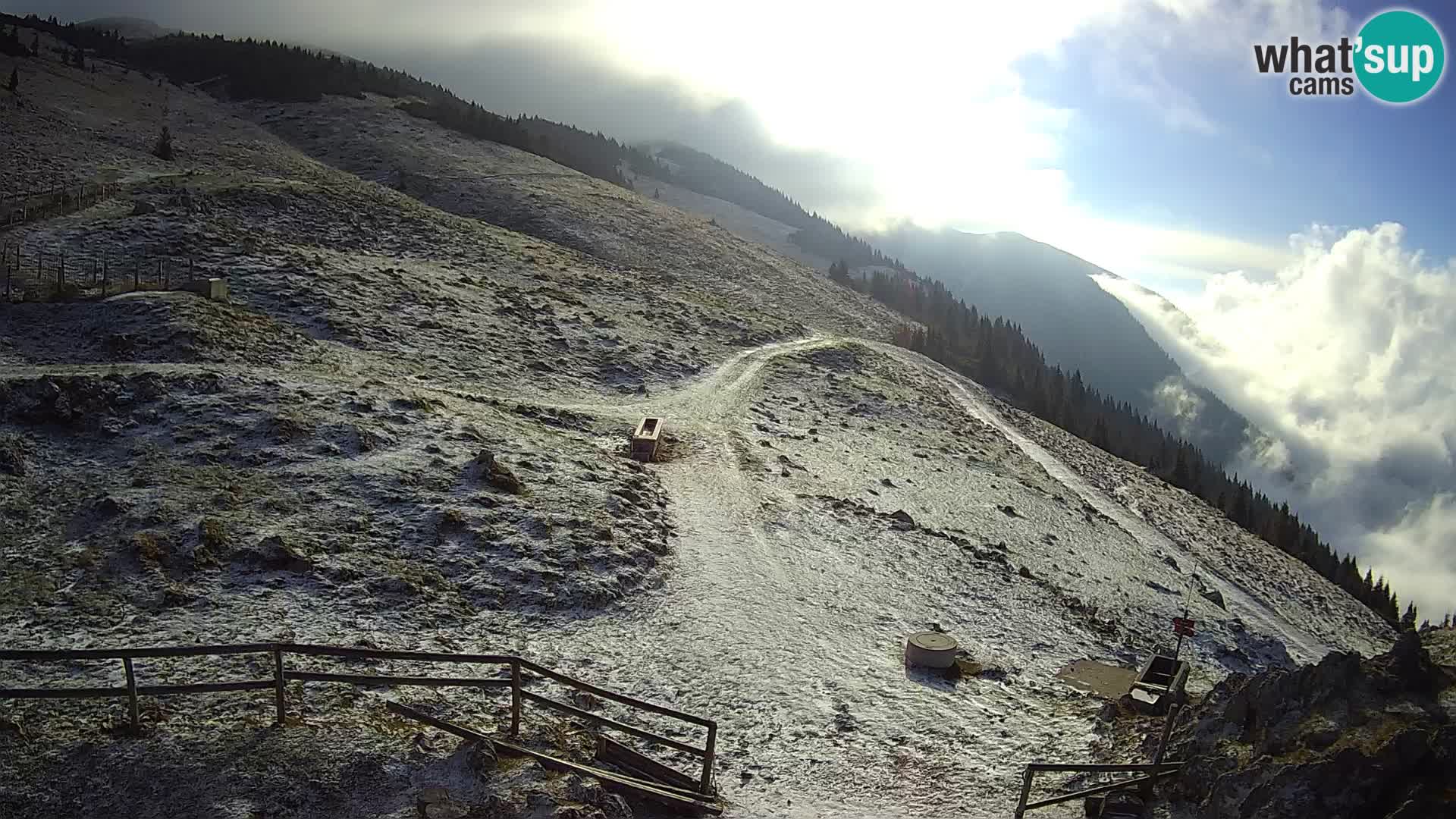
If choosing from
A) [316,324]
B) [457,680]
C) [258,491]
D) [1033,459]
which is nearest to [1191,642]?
[1033,459]

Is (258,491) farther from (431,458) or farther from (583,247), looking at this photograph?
(583,247)

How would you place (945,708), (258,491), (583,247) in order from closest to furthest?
(945,708)
(258,491)
(583,247)

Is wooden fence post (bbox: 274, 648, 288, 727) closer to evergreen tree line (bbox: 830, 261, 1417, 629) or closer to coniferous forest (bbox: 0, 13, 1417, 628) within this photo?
evergreen tree line (bbox: 830, 261, 1417, 629)

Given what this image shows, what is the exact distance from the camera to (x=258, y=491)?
21297mm

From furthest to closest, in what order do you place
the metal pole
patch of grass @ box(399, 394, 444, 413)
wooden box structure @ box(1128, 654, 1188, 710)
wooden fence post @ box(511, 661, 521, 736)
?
patch of grass @ box(399, 394, 444, 413)
wooden box structure @ box(1128, 654, 1188, 710)
wooden fence post @ box(511, 661, 521, 736)
the metal pole

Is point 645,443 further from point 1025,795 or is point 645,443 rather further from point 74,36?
point 74,36

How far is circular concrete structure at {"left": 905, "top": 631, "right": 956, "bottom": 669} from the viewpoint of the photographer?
66.0ft

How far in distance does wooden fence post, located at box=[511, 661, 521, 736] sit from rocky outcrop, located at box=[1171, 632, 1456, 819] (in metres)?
11.0

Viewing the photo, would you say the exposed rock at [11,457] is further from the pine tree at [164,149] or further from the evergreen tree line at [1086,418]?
the evergreen tree line at [1086,418]

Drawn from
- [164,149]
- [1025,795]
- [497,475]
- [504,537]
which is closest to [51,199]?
[164,149]

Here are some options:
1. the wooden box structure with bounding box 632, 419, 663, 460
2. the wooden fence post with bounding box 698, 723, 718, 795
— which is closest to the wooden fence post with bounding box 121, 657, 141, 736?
the wooden fence post with bounding box 698, 723, 718, 795

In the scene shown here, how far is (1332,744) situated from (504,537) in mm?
18313

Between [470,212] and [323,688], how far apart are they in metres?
63.5

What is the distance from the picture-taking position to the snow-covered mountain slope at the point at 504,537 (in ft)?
46.8
